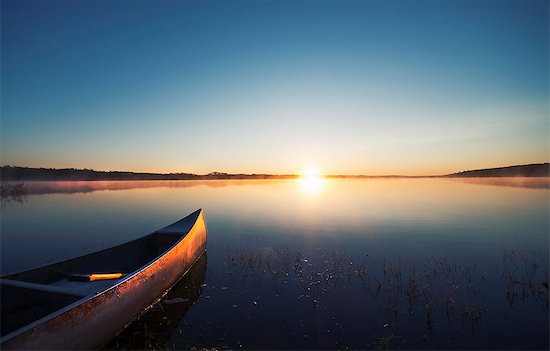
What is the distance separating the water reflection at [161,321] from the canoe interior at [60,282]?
1.19 m

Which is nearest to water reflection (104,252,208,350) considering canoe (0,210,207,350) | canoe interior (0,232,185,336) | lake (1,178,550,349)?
lake (1,178,550,349)

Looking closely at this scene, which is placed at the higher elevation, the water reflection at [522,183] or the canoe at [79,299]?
the canoe at [79,299]

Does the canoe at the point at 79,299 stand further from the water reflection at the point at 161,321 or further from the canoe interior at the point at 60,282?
the water reflection at the point at 161,321

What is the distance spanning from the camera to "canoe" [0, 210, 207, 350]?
15.5 ft

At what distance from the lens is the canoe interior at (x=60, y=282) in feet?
19.0

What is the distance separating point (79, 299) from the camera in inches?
222

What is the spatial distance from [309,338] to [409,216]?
2071 centimetres

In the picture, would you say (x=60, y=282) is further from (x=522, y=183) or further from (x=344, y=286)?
(x=522, y=183)

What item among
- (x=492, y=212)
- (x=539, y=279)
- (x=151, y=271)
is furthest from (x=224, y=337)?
(x=492, y=212)

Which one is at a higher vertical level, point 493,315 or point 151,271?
point 151,271

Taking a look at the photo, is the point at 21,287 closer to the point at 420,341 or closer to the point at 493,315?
the point at 420,341

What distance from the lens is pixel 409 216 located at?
81.3 ft

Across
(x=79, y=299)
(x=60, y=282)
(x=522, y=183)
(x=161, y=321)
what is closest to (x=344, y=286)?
(x=161, y=321)

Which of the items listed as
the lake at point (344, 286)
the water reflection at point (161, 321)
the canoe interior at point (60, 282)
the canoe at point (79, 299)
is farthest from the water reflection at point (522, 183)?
the canoe at point (79, 299)
